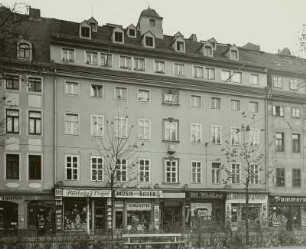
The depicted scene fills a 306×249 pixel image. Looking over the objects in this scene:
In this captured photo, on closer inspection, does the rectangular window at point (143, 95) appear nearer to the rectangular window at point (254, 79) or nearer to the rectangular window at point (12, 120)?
the rectangular window at point (12, 120)

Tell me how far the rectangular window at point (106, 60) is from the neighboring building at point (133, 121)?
0.28 feet

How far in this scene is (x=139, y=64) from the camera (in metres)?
49.4

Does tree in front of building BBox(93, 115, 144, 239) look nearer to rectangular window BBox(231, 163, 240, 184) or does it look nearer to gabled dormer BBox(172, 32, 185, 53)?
gabled dormer BBox(172, 32, 185, 53)

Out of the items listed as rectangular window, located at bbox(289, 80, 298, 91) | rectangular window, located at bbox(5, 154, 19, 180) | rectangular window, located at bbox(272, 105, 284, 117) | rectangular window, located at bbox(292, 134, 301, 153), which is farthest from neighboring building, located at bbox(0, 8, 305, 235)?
rectangular window, located at bbox(292, 134, 301, 153)

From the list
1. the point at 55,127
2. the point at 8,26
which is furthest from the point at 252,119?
the point at 8,26

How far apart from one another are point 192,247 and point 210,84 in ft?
85.3

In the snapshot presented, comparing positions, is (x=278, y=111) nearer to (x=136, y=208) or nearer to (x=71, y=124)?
(x=136, y=208)

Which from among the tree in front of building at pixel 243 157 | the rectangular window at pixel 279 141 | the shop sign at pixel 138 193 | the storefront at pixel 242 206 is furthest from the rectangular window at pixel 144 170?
A: the rectangular window at pixel 279 141

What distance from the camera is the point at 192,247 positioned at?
2773 centimetres

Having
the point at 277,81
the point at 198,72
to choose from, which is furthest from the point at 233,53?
the point at 277,81

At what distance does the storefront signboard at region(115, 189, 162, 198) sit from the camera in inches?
1857

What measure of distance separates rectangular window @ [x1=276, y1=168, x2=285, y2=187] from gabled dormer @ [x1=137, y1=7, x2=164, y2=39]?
16133mm

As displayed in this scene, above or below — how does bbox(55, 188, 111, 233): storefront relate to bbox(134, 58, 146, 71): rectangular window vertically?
below

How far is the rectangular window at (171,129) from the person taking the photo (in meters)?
50.2
